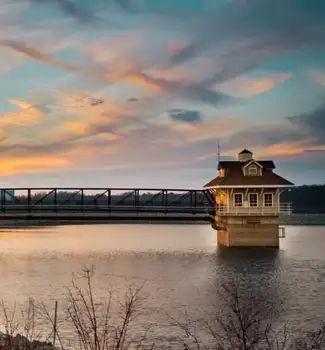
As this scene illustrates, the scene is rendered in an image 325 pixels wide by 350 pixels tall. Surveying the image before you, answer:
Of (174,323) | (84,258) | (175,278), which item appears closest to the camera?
(174,323)

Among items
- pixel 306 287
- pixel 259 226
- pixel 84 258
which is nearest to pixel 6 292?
pixel 306 287

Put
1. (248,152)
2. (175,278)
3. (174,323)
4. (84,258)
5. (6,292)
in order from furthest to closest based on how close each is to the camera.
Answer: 1. (248,152)
2. (84,258)
3. (175,278)
4. (6,292)
5. (174,323)

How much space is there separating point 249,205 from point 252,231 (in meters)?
2.91

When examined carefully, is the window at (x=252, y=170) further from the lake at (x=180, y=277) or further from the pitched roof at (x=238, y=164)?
the lake at (x=180, y=277)

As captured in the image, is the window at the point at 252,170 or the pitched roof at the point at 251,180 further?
the window at the point at 252,170

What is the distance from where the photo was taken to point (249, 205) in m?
51.8

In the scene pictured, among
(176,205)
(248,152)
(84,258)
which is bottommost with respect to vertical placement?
(84,258)

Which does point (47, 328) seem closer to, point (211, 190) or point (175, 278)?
point (175, 278)

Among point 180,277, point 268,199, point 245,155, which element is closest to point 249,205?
point 268,199

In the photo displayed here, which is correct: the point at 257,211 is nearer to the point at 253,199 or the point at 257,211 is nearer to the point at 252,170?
the point at 253,199

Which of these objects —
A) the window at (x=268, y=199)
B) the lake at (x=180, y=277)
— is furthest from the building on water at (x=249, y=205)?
the lake at (x=180, y=277)

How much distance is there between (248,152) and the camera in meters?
58.0

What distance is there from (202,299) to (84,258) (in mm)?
20826

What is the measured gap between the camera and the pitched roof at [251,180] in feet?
168
